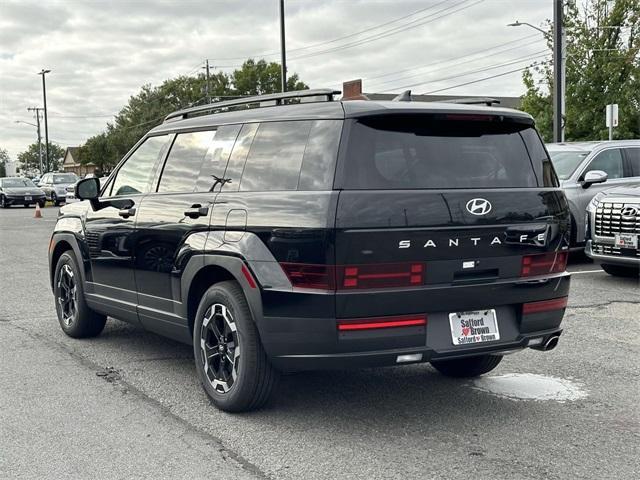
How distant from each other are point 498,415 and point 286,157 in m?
2.01

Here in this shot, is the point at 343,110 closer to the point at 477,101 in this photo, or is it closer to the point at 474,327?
the point at 477,101

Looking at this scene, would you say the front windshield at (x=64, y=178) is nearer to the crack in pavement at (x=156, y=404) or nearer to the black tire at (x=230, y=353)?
the crack in pavement at (x=156, y=404)

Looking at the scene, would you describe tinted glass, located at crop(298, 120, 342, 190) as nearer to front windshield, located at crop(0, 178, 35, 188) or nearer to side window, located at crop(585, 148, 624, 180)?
side window, located at crop(585, 148, 624, 180)

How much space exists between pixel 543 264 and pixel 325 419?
63.0 inches

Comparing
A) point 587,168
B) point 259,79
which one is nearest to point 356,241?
point 587,168

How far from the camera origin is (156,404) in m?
4.89

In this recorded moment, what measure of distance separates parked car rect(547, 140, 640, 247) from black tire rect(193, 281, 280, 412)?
808 centimetres

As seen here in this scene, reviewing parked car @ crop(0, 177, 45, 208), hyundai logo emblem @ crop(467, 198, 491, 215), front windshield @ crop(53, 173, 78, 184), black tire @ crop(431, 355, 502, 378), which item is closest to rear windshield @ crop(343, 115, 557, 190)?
hyundai logo emblem @ crop(467, 198, 491, 215)

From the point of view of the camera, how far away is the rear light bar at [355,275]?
398 centimetres

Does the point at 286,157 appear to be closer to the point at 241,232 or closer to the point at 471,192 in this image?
the point at 241,232

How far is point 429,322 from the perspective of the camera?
414 centimetres

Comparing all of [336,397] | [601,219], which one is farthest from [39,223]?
[336,397]

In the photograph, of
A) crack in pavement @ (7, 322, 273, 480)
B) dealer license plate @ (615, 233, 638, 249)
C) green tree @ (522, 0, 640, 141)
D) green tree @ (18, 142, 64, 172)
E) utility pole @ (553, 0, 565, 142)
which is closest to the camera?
crack in pavement @ (7, 322, 273, 480)

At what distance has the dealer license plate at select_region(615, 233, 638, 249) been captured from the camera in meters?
9.27
